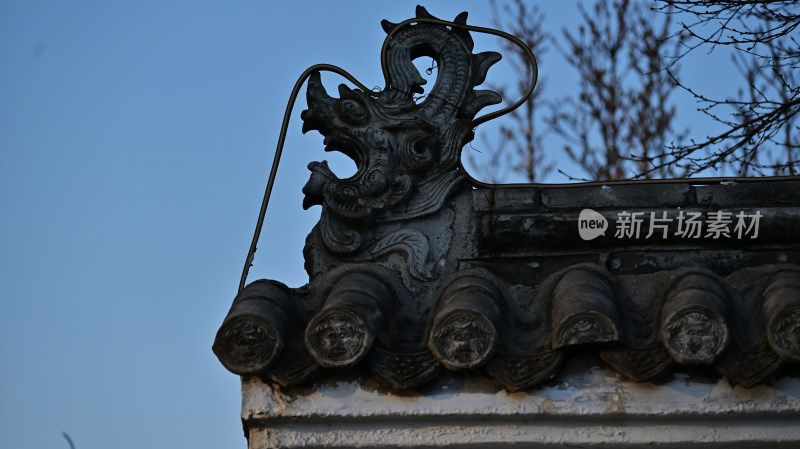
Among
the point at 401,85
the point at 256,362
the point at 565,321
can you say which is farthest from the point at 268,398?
the point at 401,85

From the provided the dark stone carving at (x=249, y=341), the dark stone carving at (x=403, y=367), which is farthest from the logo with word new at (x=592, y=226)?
the dark stone carving at (x=249, y=341)

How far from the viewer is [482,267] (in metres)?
3.72

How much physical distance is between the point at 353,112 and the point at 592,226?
37.3 inches

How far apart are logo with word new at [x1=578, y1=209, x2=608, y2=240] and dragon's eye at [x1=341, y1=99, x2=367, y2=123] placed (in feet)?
2.83

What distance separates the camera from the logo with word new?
3682 millimetres

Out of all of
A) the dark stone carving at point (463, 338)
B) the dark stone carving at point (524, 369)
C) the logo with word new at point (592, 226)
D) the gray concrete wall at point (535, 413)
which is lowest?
the gray concrete wall at point (535, 413)

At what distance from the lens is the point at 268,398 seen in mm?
3137

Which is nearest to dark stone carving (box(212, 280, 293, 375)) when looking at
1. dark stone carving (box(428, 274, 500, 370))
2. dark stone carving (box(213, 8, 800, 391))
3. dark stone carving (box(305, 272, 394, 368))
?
dark stone carving (box(213, 8, 800, 391))

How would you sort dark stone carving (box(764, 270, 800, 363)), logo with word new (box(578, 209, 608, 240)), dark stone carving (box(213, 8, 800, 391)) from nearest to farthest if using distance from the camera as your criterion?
1. dark stone carving (box(764, 270, 800, 363))
2. dark stone carving (box(213, 8, 800, 391))
3. logo with word new (box(578, 209, 608, 240))

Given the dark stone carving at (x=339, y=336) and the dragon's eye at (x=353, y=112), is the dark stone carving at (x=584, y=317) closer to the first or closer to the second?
the dark stone carving at (x=339, y=336)

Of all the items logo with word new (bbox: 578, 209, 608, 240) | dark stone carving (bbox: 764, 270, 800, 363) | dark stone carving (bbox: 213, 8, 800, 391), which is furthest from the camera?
logo with word new (bbox: 578, 209, 608, 240)

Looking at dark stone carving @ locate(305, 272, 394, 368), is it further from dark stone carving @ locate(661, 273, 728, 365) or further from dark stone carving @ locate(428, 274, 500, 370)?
dark stone carving @ locate(661, 273, 728, 365)

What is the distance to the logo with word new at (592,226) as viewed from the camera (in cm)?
368

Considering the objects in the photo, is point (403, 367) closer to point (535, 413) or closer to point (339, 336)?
point (339, 336)
